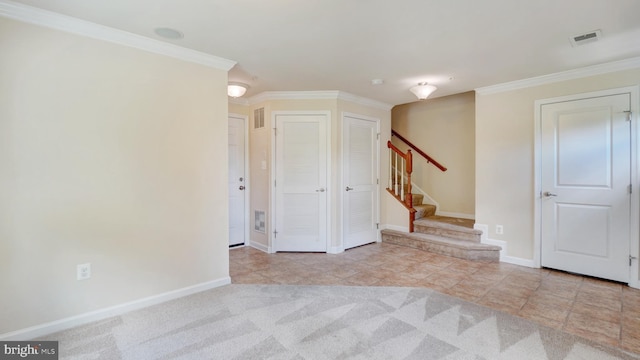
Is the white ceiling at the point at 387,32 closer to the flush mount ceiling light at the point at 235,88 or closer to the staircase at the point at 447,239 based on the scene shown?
the flush mount ceiling light at the point at 235,88

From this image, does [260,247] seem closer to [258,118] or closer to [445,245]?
[258,118]

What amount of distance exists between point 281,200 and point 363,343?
258cm

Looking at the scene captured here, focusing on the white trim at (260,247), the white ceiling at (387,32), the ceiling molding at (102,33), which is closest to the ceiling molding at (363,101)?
the white ceiling at (387,32)

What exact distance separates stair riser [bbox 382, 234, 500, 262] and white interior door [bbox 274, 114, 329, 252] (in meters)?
1.29

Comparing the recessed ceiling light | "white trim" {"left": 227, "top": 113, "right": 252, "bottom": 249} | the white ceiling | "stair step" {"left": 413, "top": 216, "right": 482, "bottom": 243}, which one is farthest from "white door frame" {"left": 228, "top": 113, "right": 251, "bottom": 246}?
"stair step" {"left": 413, "top": 216, "right": 482, "bottom": 243}

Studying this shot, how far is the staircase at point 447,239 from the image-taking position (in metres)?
3.96

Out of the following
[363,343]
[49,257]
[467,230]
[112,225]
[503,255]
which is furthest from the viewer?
[467,230]

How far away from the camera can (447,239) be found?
4332 millimetres

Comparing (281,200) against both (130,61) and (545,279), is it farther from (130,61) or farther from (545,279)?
(545,279)

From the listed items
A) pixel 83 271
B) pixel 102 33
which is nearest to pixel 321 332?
pixel 83 271

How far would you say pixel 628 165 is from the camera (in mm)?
3068

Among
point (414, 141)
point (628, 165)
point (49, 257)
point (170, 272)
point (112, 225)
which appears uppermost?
point (414, 141)

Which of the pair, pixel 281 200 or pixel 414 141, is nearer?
pixel 281 200

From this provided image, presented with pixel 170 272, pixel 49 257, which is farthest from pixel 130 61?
A: pixel 170 272
